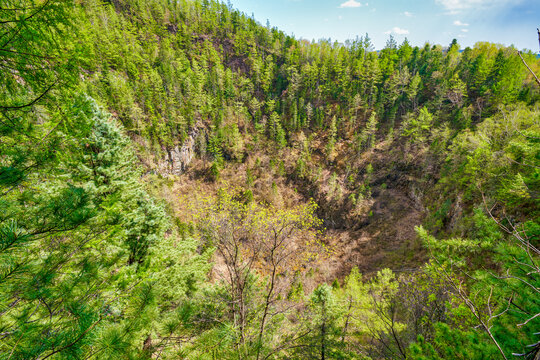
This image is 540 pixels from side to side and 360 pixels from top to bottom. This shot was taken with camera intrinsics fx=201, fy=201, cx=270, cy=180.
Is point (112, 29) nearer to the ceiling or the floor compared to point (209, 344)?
nearer to the ceiling

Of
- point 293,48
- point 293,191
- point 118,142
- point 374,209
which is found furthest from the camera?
point 293,48

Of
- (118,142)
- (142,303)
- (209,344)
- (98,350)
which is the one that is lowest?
(209,344)

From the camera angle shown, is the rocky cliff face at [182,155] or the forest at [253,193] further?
the rocky cliff face at [182,155]

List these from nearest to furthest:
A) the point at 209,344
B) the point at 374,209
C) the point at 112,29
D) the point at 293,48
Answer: the point at 209,344, the point at 374,209, the point at 112,29, the point at 293,48

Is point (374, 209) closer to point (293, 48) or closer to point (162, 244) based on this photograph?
point (162, 244)

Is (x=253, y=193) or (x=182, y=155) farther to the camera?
(x=182, y=155)

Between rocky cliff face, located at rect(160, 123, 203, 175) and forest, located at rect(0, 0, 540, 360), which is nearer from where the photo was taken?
forest, located at rect(0, 0, 540, 360)

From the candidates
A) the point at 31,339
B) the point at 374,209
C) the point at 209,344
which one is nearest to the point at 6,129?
the point at 31,339

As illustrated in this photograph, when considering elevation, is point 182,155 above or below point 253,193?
above
